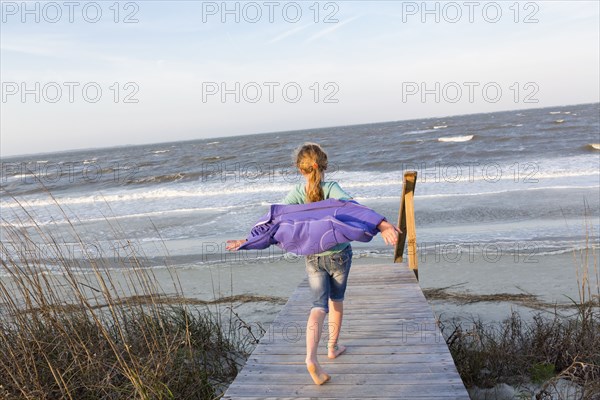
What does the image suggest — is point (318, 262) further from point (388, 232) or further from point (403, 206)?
point (403, 206)

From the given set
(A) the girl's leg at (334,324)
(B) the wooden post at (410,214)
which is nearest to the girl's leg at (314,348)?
(A) the girl's leg at (334,324)

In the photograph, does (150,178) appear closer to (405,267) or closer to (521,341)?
(405,267)

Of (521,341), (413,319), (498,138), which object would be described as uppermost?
(498,138)

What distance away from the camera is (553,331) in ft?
14.1

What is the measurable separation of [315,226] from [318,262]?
0.28m

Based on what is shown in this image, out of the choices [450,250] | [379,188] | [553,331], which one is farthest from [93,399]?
[379,188]

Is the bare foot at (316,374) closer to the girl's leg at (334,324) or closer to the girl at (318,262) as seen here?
the girl at (318,262)

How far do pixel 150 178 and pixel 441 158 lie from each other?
17002 mm

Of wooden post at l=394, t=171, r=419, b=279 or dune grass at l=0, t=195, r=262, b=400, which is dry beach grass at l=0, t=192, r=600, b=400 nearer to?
dune grass at l=0, t=195, r=262, b=400

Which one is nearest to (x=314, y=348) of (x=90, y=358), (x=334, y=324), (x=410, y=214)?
(x=334, y=324)

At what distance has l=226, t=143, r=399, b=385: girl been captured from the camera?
316 centimetres

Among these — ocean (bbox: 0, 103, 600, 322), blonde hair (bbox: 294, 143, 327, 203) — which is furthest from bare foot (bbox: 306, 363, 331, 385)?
ocean (bbox: 0, 103, 600, 322)

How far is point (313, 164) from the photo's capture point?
3.15 metres

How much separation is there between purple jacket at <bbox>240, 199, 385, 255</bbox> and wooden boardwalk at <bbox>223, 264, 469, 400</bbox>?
877 mm
